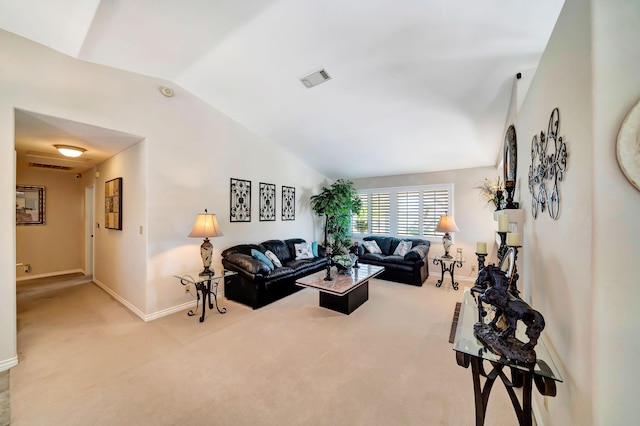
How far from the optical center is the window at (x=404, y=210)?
5570 millimetres

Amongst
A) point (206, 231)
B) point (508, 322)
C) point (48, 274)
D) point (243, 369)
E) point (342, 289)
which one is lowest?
point (243, 369)

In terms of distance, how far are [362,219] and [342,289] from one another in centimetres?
374

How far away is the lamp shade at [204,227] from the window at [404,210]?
420cm

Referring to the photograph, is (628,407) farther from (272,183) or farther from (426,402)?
(272,183)

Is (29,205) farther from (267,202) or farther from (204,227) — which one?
(267,202)

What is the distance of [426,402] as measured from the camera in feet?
6.08

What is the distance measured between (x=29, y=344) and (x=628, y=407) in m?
4.67

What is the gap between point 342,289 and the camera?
3.17 meters

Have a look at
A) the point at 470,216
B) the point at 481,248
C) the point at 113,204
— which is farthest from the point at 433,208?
the point at 113,204

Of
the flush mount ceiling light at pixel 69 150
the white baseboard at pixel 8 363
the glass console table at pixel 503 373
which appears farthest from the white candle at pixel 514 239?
the flush mount ceiling light at pixel 69 150

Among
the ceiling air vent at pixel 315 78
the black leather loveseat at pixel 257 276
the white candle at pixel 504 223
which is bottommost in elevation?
the black leather loveseat at pixel 257 276

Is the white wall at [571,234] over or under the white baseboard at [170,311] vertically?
over

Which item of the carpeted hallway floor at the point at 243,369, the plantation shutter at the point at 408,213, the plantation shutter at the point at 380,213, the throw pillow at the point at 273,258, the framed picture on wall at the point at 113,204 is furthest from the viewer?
the plantation shutter at the point at 380,213

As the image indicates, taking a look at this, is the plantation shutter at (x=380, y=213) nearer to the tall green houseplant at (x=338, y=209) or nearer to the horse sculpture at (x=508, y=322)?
the tall green houseplant at (x=338, y=209)
